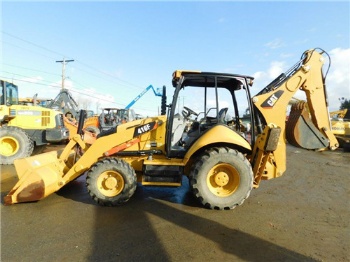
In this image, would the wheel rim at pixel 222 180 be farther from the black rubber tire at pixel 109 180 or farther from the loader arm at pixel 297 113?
the black rubber tire at pixel 109 180

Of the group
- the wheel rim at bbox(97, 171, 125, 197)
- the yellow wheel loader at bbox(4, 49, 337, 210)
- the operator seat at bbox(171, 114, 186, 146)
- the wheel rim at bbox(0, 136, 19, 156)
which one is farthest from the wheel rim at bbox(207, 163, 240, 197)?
the wheel rim at bbox(0, 136, 19, 156)

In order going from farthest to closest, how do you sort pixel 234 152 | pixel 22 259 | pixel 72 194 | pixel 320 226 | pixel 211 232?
1. pixel 72 194
2. pixel 234 152
3. pixel 320 226
4. pixel 211 232
5. pixel 22 259

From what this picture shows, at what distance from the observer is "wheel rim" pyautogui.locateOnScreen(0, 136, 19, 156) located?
8523 mm

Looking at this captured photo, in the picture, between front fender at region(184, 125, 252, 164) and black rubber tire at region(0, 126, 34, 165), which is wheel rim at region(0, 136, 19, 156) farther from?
front fender at region(184, 125, 252, 164)

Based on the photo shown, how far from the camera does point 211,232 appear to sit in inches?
142

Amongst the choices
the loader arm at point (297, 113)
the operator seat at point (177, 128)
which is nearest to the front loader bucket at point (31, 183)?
the operator seat at point (177, 128)

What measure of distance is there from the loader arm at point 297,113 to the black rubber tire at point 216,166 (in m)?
0.37

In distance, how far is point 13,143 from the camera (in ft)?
28.3

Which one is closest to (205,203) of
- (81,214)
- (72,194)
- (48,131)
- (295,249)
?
(295,249)

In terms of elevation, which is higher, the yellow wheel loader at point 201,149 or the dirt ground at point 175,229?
the yellow wheel loader at point 201,149

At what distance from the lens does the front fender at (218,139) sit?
→ 4.45 metres

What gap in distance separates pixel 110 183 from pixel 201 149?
1665mm

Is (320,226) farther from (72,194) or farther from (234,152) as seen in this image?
(72,194)

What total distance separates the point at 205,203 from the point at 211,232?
2.64ft
